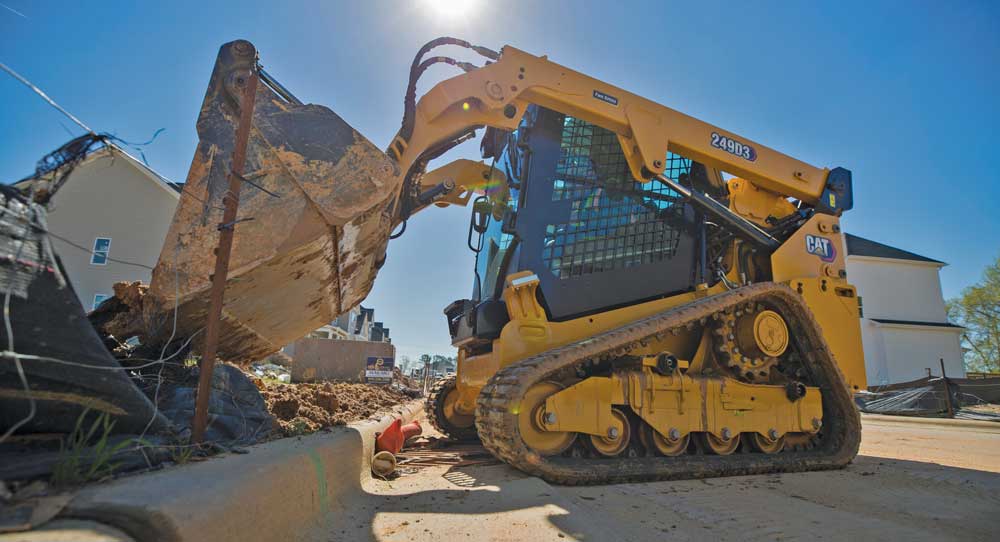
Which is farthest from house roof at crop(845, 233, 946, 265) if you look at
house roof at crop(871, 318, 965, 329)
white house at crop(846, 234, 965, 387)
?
house roof at crop(871, 318, 965, 329)

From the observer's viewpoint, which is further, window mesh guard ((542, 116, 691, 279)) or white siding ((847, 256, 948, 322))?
white siding ((847, 256, 948, 322))

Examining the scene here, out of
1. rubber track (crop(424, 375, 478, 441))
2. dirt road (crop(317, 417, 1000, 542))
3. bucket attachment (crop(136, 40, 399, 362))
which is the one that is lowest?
dirt road (crop(317, 417, 1000, 542))

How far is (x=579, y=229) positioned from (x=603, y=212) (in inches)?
13.6

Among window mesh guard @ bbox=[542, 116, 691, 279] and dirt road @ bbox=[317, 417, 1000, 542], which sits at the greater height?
window mesh guard @ bbox=[542, 116, 691, 279]

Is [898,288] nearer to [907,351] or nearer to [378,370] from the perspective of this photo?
[907,351]

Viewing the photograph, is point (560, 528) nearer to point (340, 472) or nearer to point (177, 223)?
point (340, 472)

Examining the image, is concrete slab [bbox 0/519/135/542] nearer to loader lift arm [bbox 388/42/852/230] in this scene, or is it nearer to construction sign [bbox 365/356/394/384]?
loader lift arm [bbox 388/42/852/230]

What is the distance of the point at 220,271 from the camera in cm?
260

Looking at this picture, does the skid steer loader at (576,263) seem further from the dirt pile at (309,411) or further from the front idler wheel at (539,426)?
the dirt pile at (309,411)

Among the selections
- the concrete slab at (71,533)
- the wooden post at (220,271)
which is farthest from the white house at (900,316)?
the concrete slab at (71,533)

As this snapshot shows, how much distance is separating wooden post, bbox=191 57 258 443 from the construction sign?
1144 cm

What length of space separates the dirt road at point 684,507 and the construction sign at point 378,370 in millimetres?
9465

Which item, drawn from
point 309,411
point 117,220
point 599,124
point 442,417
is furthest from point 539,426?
point 117,220

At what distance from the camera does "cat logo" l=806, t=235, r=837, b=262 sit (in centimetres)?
564
